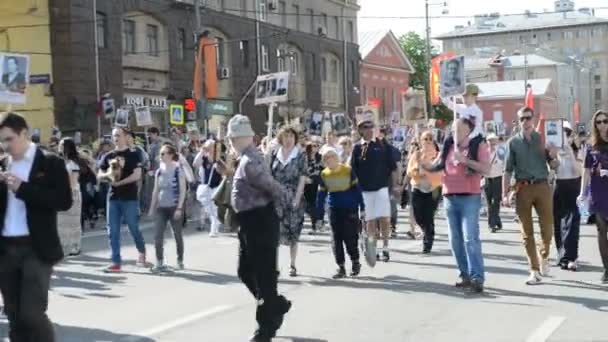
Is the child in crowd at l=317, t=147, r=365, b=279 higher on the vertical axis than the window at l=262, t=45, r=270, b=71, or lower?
lower

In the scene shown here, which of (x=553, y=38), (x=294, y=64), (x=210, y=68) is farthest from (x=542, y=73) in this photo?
(x=210, y=68)

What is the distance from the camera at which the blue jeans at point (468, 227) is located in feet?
32.0

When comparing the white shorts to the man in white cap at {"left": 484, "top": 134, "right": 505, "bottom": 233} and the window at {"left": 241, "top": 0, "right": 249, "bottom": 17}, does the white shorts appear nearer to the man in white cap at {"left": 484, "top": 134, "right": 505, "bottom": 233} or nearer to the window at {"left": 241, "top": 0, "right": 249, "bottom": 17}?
the man in white cap at {"left": 484, "top": 134, "right": 505, "bottom": 233}

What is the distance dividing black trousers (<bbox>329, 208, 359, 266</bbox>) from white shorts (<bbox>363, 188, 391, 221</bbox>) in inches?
25.4

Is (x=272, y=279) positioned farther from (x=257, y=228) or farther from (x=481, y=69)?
(x=481, y=69)

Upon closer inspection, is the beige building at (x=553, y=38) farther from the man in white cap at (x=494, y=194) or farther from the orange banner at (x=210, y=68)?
the man in white cap at (x=494, y=194)

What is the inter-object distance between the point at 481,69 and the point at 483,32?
20.9 meters

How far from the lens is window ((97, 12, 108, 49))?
37406 millimetres

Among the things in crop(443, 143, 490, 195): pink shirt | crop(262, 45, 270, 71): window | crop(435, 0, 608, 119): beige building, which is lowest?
crop(443, 143, 490, 195): pink shirt

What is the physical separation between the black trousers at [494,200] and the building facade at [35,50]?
2167cm

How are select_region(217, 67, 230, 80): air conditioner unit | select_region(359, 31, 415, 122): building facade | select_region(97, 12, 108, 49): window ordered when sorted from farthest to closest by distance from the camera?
select_region(359, 31, 415, 122): building facade < select_region(217, 67, 230, 80): air conditioner unit < select_region(97, 12, 108, 49): window

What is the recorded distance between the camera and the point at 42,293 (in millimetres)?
5918

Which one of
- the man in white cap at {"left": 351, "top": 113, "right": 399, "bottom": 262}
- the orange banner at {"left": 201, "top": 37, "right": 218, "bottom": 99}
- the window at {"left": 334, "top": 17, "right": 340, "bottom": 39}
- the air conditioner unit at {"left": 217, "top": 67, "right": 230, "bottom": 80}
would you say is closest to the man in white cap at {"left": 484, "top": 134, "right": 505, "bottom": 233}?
the man in white cap at {"left": 351, "top": 113, "right": 399, "bottom": 262}

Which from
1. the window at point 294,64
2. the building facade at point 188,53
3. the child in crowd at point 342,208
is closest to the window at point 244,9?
the building facade at point 188,53
